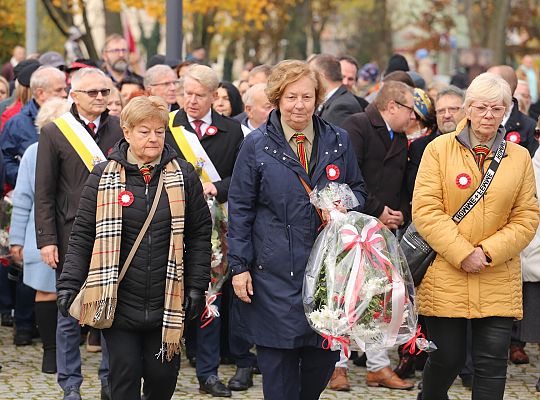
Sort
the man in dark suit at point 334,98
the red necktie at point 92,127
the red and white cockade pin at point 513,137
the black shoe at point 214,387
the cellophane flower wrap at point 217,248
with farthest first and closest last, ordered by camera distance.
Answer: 1. the man in dark suit at point 334,98
2. the red and white cockade pin at point 513,137
3. the black shoe at point 214,387
4. the cellophane flower wrap at point 217,248
5. the red necktie at point 92,127

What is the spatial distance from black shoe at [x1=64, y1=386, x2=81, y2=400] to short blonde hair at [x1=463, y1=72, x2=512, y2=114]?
A: 131 inches

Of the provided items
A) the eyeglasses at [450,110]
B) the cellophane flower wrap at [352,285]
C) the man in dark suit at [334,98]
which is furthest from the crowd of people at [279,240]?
the man in dark suit at [334,98]

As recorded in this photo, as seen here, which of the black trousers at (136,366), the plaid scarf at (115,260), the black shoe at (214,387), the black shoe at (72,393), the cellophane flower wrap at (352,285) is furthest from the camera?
the black shoe at (214,387)

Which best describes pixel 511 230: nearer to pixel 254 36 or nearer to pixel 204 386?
pixel 204 386

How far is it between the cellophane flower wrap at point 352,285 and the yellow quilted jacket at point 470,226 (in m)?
0.43

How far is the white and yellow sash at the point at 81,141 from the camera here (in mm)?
8711

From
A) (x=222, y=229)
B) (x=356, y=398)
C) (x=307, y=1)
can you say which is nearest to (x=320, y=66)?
(x=222, y=229)

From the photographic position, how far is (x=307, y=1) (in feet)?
130

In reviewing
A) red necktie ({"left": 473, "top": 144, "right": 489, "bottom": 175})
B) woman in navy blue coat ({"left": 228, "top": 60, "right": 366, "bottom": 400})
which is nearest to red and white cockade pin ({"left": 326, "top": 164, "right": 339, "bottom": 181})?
woman in navy blue coat ({"left": 228, "top": 60, "right": 366, "bottom": 400})

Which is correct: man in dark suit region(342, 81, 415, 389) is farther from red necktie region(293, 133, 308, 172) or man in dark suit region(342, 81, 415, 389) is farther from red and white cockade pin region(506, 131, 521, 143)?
red necktie region(293, 133, 308, 172)

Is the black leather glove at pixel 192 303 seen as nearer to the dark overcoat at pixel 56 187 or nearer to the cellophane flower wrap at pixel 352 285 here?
the cellophane flower wrap at pixel 352 285

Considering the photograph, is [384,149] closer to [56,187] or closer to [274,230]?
[56,187]

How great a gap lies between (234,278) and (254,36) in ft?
116

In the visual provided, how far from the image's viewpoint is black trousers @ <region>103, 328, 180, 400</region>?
711 centimetres
